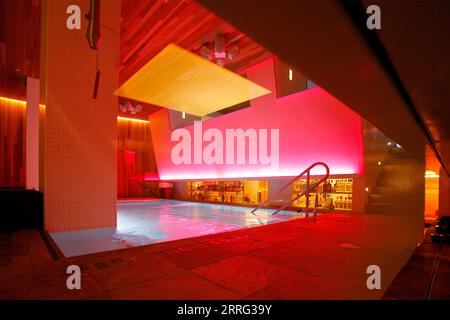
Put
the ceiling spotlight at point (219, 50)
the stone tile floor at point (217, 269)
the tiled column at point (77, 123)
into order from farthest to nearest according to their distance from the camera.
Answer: the ceiling spotlight at point (219, 50)
the tiled column at point (77, 123)
the stone tile floor at point (217, 269)

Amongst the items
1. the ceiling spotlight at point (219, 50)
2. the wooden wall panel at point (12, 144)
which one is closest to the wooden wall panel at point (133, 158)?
the wooden wall panel at point (12, 144)

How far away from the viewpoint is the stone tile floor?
1.55m

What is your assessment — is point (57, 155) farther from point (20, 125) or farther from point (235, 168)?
point (20, 125)

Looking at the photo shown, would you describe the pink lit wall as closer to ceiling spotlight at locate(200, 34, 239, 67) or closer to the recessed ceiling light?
the recessed ceiling light

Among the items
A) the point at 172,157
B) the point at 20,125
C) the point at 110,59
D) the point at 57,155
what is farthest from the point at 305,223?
the point at 20,125

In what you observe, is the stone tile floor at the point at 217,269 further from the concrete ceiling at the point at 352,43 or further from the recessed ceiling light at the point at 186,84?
the recessed ceiling light at the point at 186,84

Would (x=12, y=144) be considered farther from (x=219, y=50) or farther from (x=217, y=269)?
(x=217, y=269)

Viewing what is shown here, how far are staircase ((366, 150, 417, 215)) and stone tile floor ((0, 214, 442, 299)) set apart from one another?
2977 millimetres

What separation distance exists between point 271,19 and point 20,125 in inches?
456

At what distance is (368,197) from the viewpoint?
6191 millimetres

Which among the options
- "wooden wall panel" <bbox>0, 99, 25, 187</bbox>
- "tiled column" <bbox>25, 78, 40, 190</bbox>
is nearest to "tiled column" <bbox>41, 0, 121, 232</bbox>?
"tiled column" <bbox>25, 78, 40, 190</bbox>

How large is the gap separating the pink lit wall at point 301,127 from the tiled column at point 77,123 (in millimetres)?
5057

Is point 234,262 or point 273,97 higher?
point 273,97

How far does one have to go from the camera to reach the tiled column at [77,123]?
12.1ft
